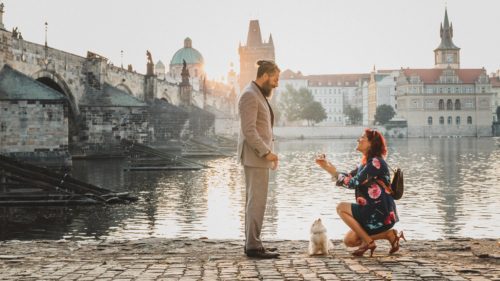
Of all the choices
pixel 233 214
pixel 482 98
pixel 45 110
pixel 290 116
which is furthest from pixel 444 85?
pixel 233 214

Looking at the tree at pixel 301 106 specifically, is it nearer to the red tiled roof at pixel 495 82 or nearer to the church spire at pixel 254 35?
the church spire at pixel 254 35

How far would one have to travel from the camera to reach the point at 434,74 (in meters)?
122

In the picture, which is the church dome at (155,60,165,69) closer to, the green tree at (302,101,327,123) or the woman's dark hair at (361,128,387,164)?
the green tree at (302,101,327,123)

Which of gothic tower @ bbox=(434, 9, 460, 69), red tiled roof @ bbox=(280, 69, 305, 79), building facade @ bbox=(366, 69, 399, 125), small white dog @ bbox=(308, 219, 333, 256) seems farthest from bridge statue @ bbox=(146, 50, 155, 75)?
red tiled roof @ bbox=(280, 69, 305, 79)

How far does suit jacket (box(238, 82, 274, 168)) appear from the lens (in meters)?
7.30

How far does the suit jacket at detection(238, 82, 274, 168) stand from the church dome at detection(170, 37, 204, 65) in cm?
12598

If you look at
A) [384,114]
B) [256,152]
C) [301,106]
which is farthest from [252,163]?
[384,114]

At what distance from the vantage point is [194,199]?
17516mm

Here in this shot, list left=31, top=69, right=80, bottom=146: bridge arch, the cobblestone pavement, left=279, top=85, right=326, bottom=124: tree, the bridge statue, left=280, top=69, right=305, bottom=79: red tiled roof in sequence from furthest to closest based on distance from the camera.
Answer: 1. left=280, top=69, right=305, bottom=79: red tiled roof
2. left=279, top=85, right=326, bottom=124: tree
3. the bridge statue
4. left=31, top=69, right=80, bottom=146: bridge arch
5. the cobblestone pavement

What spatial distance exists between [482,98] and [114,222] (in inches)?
4609

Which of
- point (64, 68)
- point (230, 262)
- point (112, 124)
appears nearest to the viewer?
point (230, 262)

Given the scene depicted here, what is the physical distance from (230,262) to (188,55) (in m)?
129

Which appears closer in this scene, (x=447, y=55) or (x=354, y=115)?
(x=447, y=55)

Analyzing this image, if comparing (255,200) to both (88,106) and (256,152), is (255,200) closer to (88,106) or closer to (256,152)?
(256,152)
